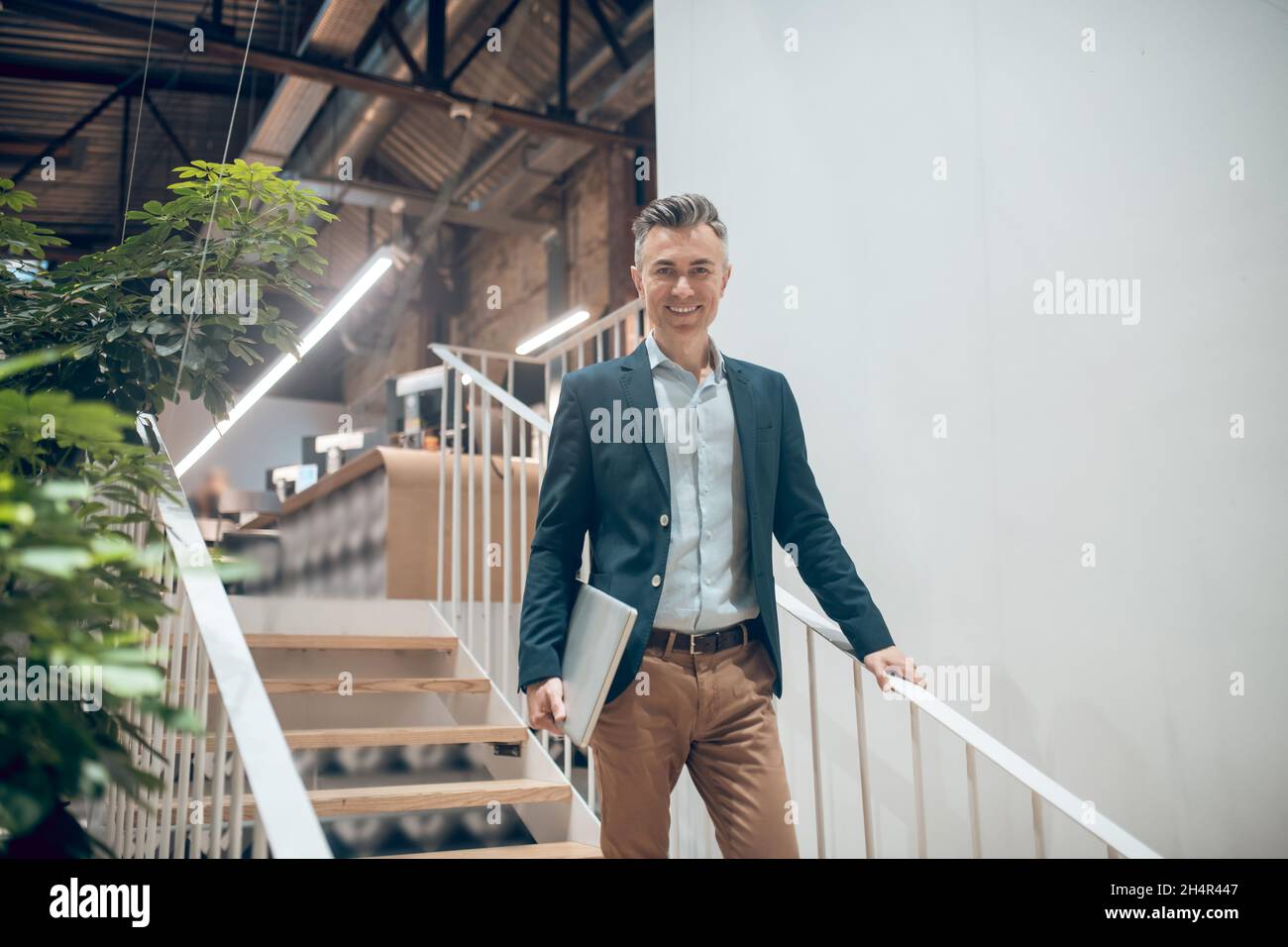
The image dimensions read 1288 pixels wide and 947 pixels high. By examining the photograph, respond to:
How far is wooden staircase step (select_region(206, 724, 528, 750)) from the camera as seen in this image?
101 inches

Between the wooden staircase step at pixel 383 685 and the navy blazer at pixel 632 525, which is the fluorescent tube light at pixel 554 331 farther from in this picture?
the navy blazer at pixel 632 525

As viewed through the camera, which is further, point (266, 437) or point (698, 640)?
point (266, 437)

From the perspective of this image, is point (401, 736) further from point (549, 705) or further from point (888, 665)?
point (888, 665)

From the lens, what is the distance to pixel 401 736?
2.71m

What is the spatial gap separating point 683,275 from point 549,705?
2.32 feet

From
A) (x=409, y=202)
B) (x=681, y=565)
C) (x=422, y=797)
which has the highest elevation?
(x=409, y=202)

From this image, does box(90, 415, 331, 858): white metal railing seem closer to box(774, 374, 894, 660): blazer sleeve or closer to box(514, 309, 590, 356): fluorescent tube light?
box(774, 374, 894, 660): blazer sleeve

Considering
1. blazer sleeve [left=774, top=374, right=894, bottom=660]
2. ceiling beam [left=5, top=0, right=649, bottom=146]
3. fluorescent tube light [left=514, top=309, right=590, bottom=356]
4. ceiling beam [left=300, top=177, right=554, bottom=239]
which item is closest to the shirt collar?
blazer sleeve [left=774, top=374, right=894, bottom=660]

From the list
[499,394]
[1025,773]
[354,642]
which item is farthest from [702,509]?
[354,642]

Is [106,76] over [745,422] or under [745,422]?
over

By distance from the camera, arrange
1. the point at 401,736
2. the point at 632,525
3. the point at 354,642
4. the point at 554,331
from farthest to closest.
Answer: the point at 554,331 < the point at 354,642 < the point at 401,736 < the point at 632,525

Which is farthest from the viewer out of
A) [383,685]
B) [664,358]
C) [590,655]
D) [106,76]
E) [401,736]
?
[106,76]

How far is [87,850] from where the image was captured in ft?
4.03

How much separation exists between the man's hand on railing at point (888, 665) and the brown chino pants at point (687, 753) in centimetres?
19
